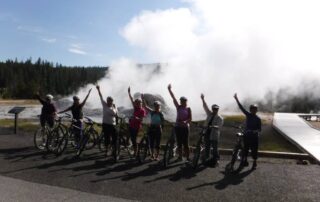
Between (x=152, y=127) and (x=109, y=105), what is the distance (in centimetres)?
152

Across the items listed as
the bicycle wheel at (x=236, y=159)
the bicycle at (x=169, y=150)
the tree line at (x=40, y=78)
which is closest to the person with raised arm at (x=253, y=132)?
the bicycle wheel at (x=236, y=159)

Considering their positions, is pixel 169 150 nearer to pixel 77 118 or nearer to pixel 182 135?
pixel 182 135

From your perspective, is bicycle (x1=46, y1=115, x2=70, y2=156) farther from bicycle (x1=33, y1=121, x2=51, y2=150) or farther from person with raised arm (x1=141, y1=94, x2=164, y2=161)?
person with raised arm (x1=141, y1=94, x2=164, y2=161)

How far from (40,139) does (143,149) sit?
3.91 metres

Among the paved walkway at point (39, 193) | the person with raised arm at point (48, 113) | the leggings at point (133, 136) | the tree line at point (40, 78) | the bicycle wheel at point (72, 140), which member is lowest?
the paved walkway at point (39, 193)

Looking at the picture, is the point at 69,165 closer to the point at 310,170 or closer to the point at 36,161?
the point at 36,161

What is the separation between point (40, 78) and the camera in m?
139

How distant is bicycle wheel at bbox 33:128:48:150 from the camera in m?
Result: 14.1

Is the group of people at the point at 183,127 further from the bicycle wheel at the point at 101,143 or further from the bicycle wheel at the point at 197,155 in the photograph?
the bicycle wheel at the point at 101,143

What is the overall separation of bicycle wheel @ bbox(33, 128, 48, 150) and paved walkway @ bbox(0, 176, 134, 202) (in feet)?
15.5

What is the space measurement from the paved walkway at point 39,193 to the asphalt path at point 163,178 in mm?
273

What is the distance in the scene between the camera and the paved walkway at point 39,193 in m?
8.13

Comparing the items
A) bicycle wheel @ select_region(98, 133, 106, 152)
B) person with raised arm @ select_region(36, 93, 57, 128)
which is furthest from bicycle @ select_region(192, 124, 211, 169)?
person with raised arm @ select_region(36, 93, 57, 128)

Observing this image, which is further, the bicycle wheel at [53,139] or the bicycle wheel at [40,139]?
the bicycle wheel at [40,139]
